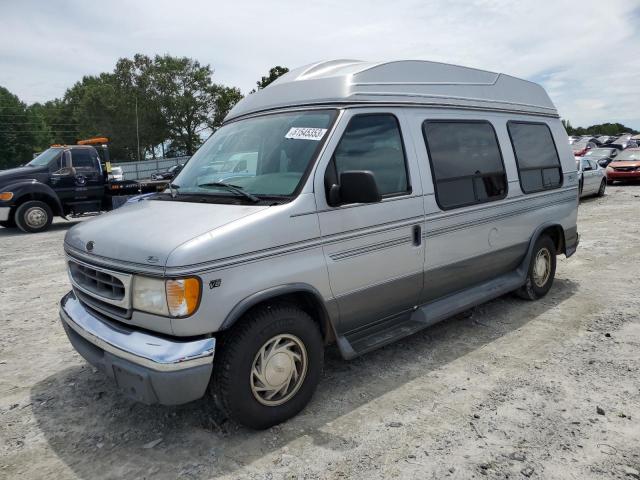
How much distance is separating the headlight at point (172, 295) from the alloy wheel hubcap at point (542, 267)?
431cm

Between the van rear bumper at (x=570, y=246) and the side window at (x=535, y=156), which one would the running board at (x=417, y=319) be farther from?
the van rear bumper at (x=570, y=246)

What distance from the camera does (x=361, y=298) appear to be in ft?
11.9

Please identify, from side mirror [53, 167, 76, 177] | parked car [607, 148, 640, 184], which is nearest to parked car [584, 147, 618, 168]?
parked car [607, 148, 640, 184]

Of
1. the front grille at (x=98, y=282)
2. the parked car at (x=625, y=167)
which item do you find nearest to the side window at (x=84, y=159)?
the front grille at (x=98, y=282)

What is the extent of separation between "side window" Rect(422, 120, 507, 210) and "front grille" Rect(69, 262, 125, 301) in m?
2.61

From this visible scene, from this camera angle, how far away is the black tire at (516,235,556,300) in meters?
5.58

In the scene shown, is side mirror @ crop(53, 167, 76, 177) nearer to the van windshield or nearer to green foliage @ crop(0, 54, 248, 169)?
the van windshield

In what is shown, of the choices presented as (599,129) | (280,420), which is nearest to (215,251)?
(280,420)

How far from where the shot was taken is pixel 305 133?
11.6 feet

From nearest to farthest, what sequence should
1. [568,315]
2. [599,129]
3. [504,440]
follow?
[504,440], [568,315], [599,129]

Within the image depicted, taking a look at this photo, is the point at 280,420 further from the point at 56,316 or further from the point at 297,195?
the point at 56,316

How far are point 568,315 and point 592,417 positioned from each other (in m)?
2.18

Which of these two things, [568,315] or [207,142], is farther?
[568,315]

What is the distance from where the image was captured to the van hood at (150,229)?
111 inches
